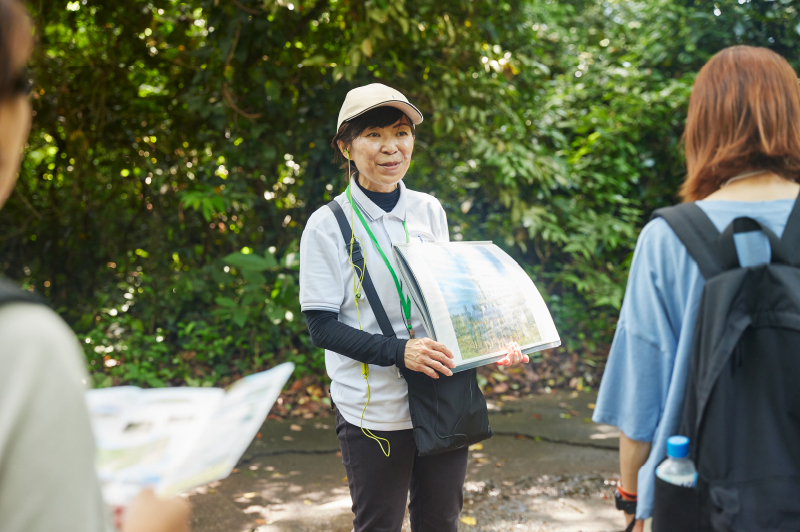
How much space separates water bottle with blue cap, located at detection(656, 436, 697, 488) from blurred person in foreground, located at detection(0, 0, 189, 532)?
3.55ft

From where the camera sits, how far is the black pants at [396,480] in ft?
6.42

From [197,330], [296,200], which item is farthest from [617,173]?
[197,330]

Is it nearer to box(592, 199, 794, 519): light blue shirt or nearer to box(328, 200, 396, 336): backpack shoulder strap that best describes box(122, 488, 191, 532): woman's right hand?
box(592, 199, 794, 519): light blue shirt

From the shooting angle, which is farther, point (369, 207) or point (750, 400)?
point (369, 207)

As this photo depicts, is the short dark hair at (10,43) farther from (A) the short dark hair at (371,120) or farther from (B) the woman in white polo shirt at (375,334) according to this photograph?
(A) the short dark hair at (371,120)

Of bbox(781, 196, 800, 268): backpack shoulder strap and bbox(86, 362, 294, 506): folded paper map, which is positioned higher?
bbox(781, 196, 800, 268): backpack shoulder strap

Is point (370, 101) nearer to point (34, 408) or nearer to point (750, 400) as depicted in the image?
point (750, 400)

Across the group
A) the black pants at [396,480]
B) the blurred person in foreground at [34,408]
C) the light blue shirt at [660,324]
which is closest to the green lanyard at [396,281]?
the black pants at [396,480]

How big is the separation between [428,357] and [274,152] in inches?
133

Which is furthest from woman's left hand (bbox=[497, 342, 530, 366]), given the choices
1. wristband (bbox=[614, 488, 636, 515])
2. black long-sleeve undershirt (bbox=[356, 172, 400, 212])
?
black long-sleeve undershirt (bbox=[356, 172, 400, 212])

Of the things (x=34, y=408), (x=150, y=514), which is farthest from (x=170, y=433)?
(x=34, y=408)

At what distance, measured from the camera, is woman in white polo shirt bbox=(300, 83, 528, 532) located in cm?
192

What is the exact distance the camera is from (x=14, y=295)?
579 mm

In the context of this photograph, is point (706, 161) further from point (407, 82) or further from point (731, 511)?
point (407, 82)
